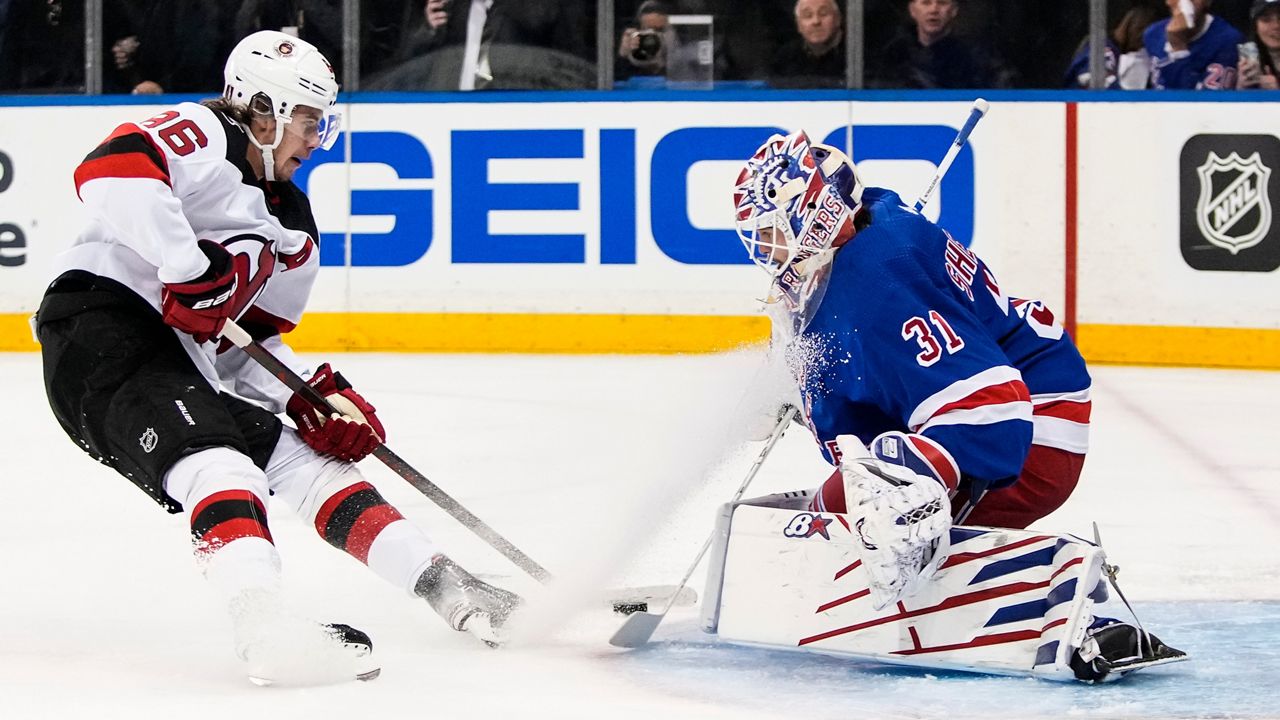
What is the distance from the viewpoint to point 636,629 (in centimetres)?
281

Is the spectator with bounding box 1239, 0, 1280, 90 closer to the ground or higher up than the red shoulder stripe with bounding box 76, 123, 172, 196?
higher up

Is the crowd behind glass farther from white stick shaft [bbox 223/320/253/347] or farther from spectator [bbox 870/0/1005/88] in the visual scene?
white stick shaft [bbox 223/320/253/347]

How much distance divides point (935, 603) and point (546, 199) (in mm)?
4255

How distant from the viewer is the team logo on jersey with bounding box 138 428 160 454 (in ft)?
8.57

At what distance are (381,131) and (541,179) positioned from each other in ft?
2.05

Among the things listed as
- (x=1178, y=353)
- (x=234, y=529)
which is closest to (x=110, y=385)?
(x=234, y=529)

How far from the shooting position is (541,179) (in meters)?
6.69

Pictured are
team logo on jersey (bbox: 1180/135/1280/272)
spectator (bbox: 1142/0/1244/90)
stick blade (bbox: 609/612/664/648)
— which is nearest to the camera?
stick blade (bbox: 609/612/664/648)

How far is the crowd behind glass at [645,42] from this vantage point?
647 centimetres

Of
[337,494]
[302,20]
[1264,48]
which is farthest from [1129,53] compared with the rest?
[337,494]

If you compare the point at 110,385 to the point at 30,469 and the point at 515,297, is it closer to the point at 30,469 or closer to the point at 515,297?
the point at 30,469

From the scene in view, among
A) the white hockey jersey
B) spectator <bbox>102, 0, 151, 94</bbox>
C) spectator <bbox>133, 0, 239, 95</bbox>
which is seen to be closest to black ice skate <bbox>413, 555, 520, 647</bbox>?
the white hockey jersey

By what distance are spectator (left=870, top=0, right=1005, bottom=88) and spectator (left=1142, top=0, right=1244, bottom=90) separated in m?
0.56

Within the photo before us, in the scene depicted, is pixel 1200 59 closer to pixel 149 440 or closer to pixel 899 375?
pixel 899 375
